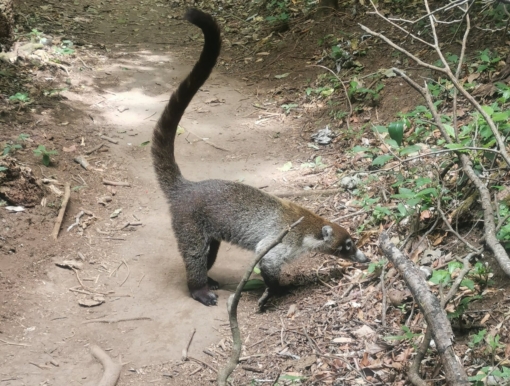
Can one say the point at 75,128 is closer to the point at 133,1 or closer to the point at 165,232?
the point at 165,232

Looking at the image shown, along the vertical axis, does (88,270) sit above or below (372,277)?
below

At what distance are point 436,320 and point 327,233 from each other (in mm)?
2058

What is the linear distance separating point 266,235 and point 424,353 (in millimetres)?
2178

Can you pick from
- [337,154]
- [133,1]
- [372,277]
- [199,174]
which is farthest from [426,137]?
→ [133,1]

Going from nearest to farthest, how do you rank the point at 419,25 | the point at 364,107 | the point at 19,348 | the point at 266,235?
the point at 19,348 < the point at 266,235 < the point at 364,107 < the point at 419,25

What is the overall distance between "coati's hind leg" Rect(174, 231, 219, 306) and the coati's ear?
112 centimetres

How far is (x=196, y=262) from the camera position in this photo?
510cm

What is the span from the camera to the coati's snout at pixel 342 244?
5004 millimetres

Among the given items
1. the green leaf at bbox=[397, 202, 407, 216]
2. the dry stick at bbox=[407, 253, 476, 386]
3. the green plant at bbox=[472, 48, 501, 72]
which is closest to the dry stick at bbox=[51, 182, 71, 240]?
the green leaf at bbox=[397, 202, 407, 216]

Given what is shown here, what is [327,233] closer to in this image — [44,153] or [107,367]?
[107,367]

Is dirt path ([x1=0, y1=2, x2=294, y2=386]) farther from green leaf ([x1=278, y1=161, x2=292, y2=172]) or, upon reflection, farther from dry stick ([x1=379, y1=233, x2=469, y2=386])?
dry stick ([x1=379, y1=233, x2=469, y2=386])

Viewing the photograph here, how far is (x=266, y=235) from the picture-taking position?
5145mm

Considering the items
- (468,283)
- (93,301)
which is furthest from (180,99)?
(468,283)

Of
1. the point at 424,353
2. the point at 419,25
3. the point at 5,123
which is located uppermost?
the point at 419,25
